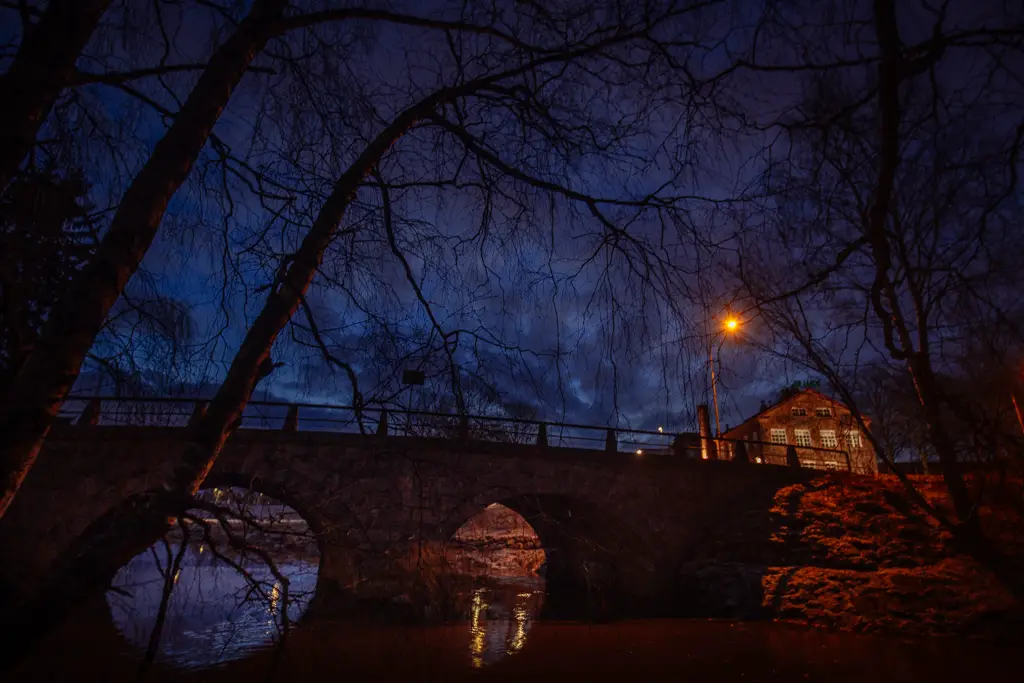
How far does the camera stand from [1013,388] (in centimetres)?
393

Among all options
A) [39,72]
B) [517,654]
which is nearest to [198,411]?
[39,72]

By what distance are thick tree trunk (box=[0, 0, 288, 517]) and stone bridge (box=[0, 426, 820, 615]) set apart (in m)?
5.76

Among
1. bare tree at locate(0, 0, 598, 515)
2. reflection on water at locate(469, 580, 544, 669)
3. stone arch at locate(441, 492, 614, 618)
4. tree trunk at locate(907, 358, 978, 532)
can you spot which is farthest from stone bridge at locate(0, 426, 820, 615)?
bare tree at locate(0, 0, 598, 515)

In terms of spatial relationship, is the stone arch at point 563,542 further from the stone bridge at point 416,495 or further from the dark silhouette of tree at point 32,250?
the dark silhouette of tree at point 32,250

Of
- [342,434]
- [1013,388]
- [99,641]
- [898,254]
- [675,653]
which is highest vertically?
[898,254]

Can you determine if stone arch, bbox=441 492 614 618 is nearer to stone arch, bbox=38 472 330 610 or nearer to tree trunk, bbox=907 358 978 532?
tree trunk, bbox=907 358 978 532

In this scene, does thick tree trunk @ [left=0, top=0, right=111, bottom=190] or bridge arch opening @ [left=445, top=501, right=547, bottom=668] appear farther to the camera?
bridge arch opening @ [left=445, top=501, right=547, bottom=668]

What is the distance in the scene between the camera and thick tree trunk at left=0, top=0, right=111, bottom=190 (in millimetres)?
1991

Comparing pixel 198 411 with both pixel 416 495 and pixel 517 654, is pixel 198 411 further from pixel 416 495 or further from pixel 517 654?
pixel 517 654

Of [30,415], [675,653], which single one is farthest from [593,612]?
[30,415]

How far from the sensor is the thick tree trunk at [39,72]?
1991 mm

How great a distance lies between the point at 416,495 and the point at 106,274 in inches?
443

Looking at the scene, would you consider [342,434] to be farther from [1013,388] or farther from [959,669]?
[959,669]

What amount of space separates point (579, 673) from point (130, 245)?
9233 millimetres
